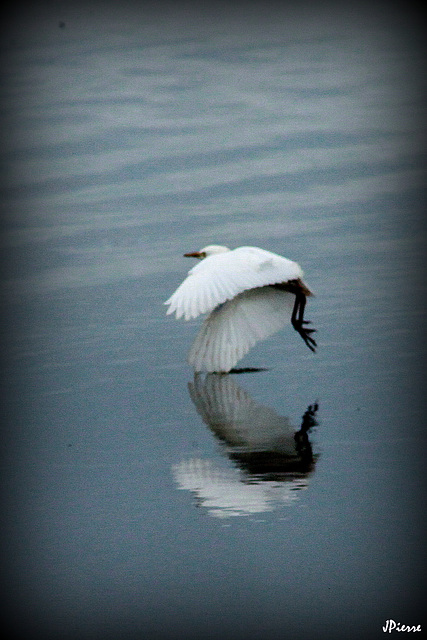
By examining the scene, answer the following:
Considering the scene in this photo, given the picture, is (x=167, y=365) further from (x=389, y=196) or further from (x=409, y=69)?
(x=409, y=69)

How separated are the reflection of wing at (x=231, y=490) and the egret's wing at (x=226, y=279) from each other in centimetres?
123

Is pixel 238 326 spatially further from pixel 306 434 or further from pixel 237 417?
pixel 306 434

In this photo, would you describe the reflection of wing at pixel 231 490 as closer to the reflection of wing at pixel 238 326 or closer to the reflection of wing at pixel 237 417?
the reflection of wing at pixel 237 417

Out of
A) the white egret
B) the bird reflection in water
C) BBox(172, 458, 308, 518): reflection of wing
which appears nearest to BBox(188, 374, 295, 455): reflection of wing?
the bird reflection in water

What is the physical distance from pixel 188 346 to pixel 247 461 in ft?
5.81

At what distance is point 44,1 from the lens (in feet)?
50.0

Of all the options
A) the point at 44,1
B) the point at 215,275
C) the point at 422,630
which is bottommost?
the point at 422,630

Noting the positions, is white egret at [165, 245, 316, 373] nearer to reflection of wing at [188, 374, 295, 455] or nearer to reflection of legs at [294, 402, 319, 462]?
reflection of wing at [188, 374, 295, 455]

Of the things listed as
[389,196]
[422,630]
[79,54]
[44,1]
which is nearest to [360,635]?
[422,630]

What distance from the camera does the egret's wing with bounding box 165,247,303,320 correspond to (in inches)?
241

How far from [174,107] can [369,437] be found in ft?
23.8

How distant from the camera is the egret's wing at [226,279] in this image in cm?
613

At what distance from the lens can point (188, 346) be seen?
680 centimetres

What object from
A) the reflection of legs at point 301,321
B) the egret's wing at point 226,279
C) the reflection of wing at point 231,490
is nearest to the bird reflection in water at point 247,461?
the reflection of wing at point 231,490
